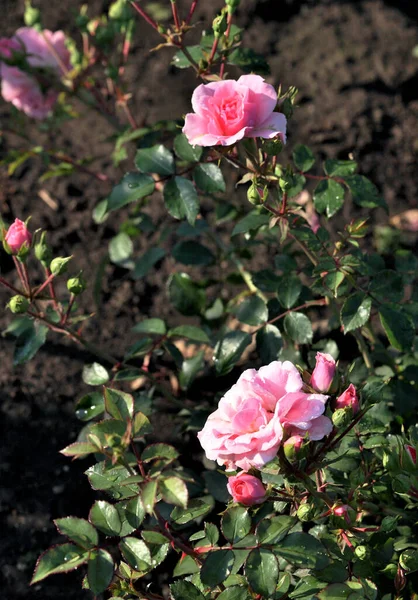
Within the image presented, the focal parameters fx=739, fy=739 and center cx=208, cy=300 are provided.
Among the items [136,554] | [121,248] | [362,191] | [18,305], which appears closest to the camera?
[136,554]

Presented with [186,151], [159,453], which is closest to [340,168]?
[186,151]

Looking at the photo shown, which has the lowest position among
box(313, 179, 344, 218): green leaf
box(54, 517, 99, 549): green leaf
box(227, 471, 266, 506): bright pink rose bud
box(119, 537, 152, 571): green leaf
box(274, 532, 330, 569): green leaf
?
box(119, 537, 152, 571): green leaf

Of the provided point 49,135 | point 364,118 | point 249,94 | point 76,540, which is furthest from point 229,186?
point 76,540

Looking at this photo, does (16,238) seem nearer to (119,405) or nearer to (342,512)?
(119,405)

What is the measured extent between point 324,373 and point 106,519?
1.42ft

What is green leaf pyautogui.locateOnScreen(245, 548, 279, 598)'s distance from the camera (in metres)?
1.21

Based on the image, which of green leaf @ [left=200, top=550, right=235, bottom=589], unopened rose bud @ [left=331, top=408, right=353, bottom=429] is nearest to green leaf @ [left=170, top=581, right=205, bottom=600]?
green leaf @ [left=200, top=550, right=235, bottom=589]

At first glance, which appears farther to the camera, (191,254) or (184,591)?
(191,254)

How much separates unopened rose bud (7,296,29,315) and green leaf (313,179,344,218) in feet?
2.21

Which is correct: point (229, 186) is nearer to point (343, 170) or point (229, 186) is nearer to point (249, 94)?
point (343, 170)

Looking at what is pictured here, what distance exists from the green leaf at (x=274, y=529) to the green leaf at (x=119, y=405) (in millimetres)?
298

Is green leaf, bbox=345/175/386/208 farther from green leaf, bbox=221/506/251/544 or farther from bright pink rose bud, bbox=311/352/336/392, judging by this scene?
green leaf, bbox=221/506/251/544

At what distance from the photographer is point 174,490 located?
3.73 ft

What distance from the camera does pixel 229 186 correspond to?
8.81 feet
